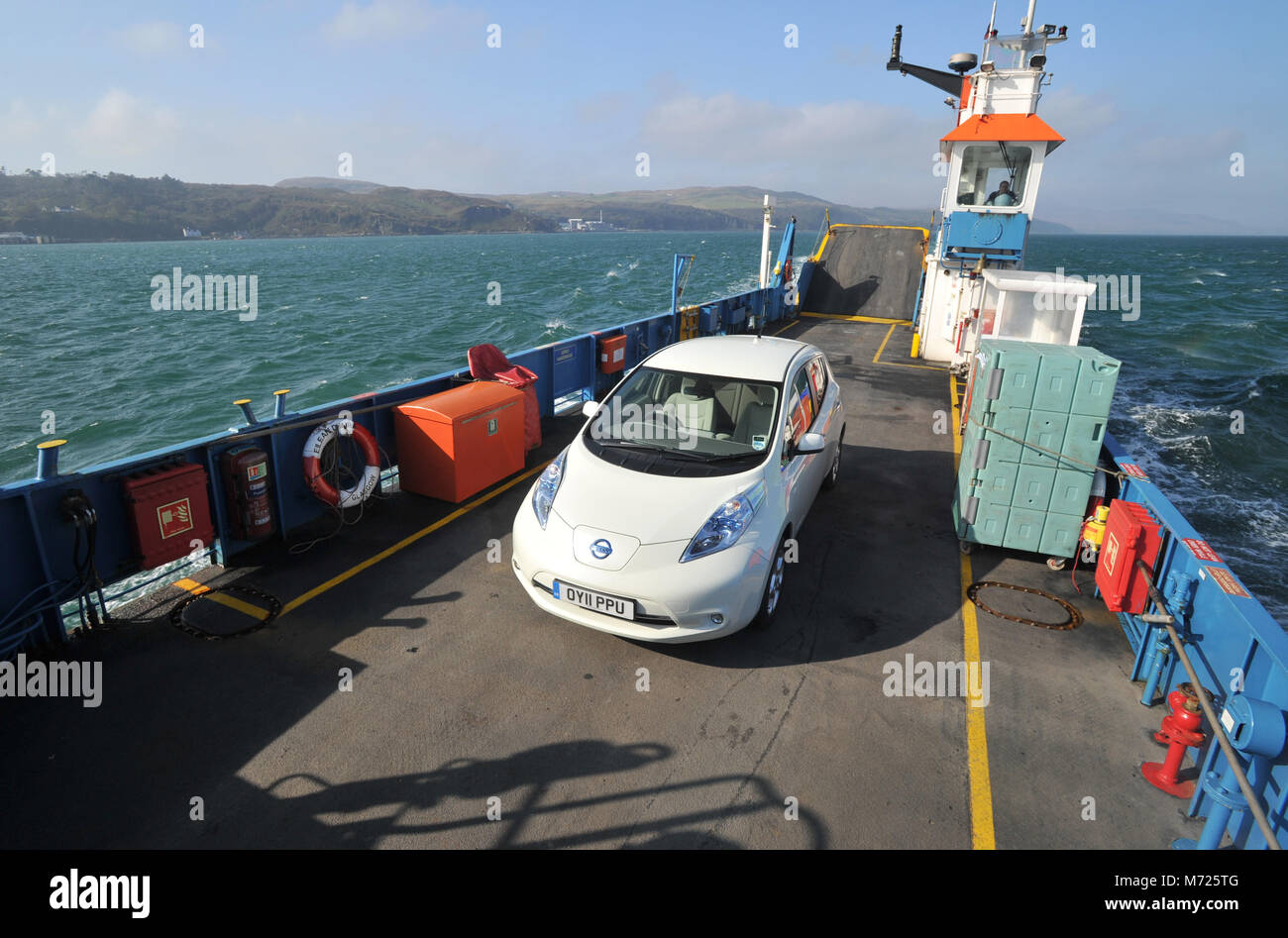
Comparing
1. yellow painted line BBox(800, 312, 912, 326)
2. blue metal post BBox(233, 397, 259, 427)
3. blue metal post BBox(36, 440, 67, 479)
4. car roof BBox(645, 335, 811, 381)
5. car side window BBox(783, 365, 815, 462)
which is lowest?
blue metal post BBox(36, 440, 67, 479)

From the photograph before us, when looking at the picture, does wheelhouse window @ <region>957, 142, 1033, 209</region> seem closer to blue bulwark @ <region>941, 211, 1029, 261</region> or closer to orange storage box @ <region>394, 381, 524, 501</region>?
blue bulwark @ <region>941, 211, 1029, 261</region>

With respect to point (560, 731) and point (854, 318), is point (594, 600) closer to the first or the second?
point (560, 731)

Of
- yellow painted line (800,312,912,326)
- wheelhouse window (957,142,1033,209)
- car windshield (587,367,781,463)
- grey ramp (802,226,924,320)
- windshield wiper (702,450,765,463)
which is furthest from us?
grey ramp (802,226,924,320)

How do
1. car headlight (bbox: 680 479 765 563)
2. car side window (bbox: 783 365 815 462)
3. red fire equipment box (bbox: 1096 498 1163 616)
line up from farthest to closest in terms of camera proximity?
car side window (bbox: 783 365 815 462) < red fire equipment box (bbox: 1096 498 1163 616) < car headlight (bbox: 680 479 765 563)

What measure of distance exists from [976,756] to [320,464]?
6.24 metres

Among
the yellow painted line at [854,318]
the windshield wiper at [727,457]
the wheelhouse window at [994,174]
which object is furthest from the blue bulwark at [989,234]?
the windshield wiper at [727,457]

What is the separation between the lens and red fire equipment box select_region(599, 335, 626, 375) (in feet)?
38.6

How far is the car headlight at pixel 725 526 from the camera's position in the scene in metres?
4.86

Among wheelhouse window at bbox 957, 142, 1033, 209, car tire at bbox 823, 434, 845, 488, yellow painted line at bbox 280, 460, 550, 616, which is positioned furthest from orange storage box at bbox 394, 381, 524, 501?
wheelhouse window at bbox 957, 142, 1033, 209

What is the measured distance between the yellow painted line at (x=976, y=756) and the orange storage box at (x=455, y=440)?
17.1 ft

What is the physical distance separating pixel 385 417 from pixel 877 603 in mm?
5685

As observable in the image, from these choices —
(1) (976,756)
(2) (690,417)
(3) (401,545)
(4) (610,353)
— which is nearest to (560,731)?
(1) (976,756)

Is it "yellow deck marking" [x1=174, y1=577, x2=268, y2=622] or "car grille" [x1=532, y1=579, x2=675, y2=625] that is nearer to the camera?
"car grille" [x1=532, y1=579, x2=675, y2=625]

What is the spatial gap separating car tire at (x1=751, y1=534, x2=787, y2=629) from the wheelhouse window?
1273cm
